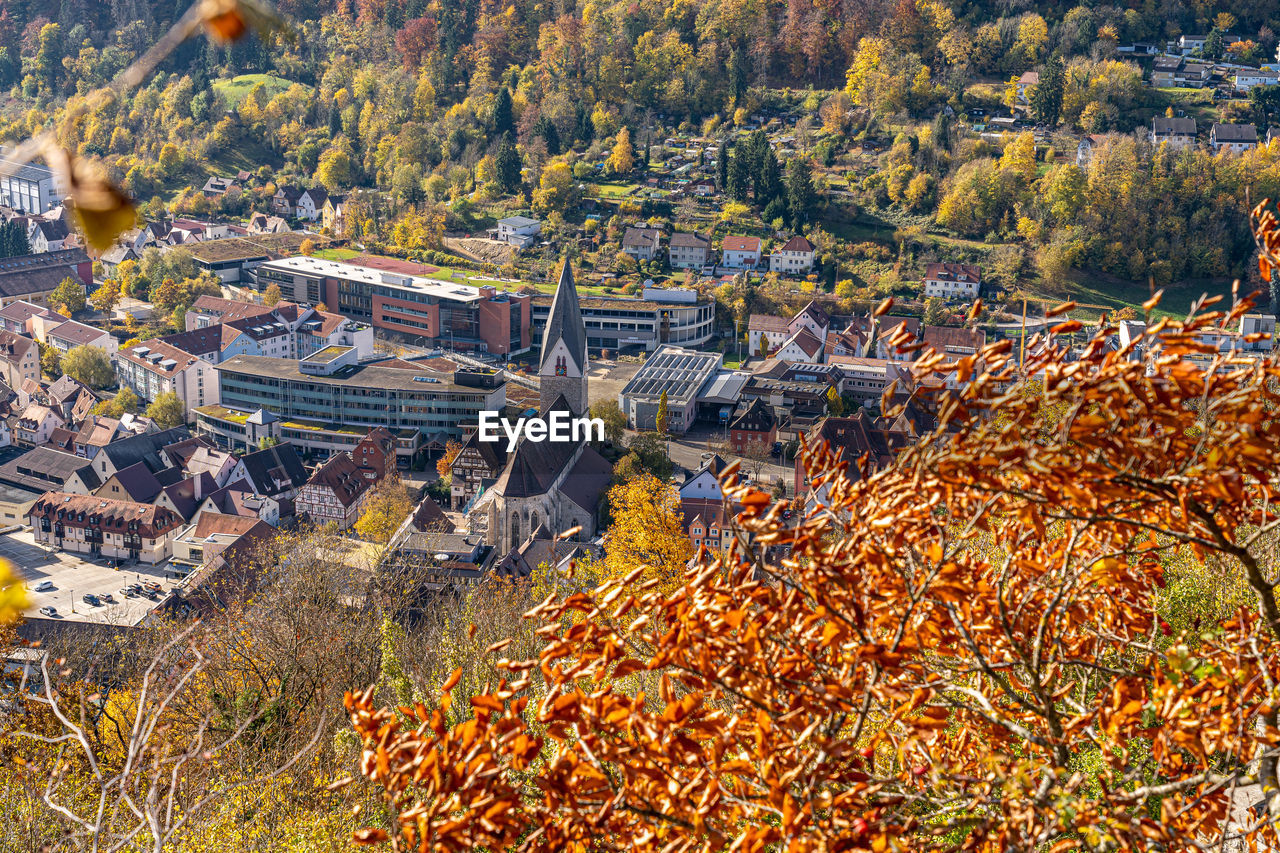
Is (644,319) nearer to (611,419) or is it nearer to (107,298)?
(611,419)

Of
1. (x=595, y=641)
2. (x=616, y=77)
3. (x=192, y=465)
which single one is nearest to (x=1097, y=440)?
(x=595, y=641)

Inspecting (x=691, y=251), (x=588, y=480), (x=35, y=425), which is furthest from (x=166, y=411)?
(x=691, y=251)

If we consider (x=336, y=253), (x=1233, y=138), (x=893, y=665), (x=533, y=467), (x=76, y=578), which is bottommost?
(x=76, y=578)

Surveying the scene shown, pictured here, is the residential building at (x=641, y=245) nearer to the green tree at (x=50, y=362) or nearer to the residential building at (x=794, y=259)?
the residential building at (x=794, y=259)

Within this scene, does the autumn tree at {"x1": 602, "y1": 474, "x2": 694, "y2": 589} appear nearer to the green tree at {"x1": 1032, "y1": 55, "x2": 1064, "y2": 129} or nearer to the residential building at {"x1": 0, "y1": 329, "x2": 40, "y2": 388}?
the residential building at {"x1": 0, "y1": 329, "x2": 40, "y2": 388}

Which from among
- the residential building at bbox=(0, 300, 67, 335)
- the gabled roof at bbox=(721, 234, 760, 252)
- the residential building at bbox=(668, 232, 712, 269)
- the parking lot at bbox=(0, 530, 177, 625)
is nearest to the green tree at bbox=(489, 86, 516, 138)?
the residential building at bbox=(668, 232, 712, 269)

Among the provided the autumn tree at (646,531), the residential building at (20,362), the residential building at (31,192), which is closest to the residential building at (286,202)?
the residential building at (31,192)

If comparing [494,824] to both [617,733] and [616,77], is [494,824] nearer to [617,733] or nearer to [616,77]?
[617,733]
